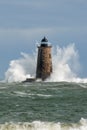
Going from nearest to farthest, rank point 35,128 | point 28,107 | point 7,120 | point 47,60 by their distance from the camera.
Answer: point 35,128, point 7,120, point 28,107, point 47,60

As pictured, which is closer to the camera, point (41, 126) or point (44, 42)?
point (41, 126)

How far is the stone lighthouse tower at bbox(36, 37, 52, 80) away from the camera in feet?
316

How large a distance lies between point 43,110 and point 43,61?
44996 mm

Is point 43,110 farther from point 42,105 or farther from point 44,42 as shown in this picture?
point 44,42

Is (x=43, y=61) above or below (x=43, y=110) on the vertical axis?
above

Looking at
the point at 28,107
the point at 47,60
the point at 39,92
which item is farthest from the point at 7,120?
the point at 47,60

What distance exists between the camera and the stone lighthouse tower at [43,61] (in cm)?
9631

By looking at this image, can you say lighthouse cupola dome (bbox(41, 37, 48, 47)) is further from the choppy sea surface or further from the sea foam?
the sea foam

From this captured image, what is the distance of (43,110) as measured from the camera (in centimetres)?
5141

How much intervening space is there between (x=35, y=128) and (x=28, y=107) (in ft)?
49.2

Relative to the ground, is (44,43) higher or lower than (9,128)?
higher

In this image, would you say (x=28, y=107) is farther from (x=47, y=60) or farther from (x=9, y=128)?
(x=47, y=60)

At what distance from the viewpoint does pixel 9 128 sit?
1521 inches

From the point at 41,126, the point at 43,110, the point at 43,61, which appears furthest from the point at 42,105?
the point at 43,61
